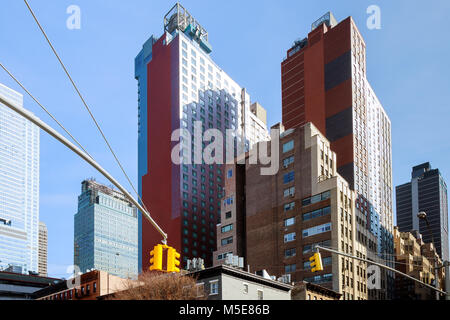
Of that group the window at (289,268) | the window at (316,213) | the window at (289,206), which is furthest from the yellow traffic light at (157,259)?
the window at (289,206)

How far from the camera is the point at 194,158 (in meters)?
157

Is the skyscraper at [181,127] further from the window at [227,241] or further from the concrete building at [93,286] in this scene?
the concrete building at [93,286]

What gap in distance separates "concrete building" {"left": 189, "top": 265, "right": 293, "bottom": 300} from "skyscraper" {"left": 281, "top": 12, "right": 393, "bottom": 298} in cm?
7872

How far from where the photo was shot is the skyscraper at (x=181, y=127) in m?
147

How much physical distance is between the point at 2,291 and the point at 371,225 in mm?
98066

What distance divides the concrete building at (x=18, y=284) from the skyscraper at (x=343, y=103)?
86.3 meters

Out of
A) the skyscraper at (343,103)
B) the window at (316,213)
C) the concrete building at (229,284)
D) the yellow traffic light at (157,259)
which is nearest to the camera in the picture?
the yellow traffic light at (157,259)

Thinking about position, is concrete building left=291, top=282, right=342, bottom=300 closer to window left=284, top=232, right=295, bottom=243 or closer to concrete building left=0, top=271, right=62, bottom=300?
window left=284, top=232, right=295, bottom=243

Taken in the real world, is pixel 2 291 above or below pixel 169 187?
below

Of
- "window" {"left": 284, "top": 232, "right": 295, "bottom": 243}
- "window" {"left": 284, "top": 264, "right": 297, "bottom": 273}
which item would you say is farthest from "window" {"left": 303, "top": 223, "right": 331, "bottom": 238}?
"window" {"left": 284, "top": 264, "right": 297, "bottom": 273}
